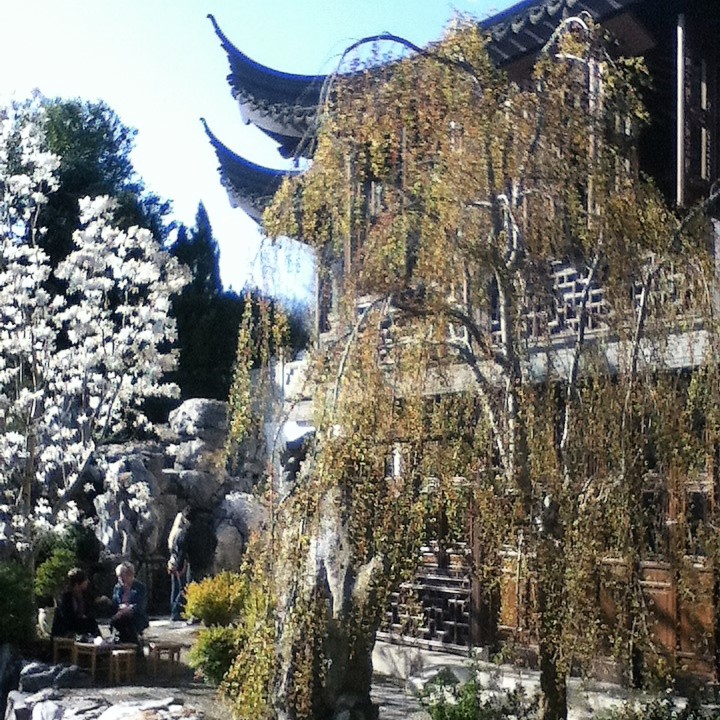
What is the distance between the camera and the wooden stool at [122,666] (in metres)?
8.97

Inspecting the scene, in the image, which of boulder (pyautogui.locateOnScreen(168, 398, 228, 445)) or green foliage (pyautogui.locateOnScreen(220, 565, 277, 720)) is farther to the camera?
boulder (pyautogui.locateOnScreen(168, 398, 228, 445))

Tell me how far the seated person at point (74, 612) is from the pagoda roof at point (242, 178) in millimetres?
4485

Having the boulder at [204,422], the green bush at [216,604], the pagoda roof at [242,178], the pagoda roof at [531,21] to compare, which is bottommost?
the green bush at [216,604]

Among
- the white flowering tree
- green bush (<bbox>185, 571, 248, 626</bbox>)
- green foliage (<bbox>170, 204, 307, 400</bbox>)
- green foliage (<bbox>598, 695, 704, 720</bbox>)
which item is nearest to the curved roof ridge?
the white flowering tree

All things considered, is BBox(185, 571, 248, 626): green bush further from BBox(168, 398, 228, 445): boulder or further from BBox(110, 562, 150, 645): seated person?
BBox(168, 398, 228, 445): boulder

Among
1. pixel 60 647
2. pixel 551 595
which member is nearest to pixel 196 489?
pixel 60 647

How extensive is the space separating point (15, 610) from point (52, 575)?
2893 mm

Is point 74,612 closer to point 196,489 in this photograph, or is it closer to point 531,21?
point 196,489

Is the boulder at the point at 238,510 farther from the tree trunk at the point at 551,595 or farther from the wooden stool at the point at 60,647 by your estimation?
the tree trunk at the point at 551,595

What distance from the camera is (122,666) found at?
905cm

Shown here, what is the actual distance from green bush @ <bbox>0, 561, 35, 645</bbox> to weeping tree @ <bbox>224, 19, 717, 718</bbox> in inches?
189

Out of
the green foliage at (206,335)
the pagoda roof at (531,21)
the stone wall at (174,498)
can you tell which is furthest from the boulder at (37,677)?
the green foliage at (206,335)

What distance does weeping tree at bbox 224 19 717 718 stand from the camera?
5086 mm

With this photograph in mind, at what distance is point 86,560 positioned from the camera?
14961 mm
